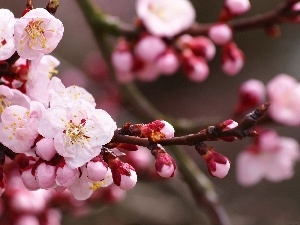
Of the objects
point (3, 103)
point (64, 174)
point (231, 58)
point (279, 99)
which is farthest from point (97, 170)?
point (279, 99)

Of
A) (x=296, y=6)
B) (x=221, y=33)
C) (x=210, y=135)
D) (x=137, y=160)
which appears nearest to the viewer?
(x=210, y=135)

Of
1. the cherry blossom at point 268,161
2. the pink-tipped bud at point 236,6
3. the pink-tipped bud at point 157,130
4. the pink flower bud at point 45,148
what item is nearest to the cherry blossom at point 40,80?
the pink flower bud at point 45,148

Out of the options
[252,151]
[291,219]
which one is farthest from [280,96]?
[291,219]

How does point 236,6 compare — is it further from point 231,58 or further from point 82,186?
point 82,186

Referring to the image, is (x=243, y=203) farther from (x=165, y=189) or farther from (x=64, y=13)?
(x=64, y=13)

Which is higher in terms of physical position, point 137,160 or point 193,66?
point 193,66

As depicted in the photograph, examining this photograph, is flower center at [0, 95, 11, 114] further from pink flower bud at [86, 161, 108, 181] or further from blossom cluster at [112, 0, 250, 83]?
blossom cluster at [112, 0, 250, 83]

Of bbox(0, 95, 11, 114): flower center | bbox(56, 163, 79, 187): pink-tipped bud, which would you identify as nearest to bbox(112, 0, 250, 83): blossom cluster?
bbox(0, 95, 11, 114): flower center
